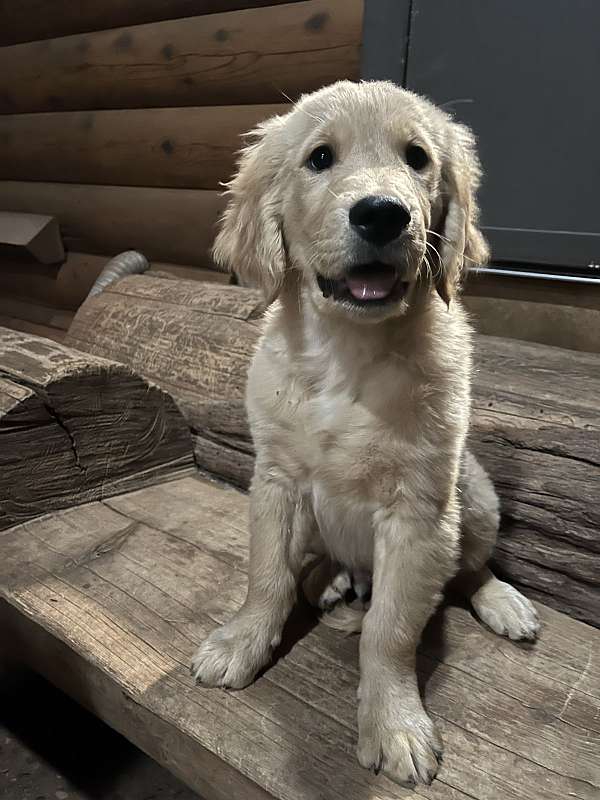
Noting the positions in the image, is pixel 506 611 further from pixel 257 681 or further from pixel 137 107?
pixel 137 107

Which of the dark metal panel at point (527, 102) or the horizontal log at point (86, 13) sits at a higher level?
the horizontal log at point (86, 13)

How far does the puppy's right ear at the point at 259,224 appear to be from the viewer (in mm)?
1450

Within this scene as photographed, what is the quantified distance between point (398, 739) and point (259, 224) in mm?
1104

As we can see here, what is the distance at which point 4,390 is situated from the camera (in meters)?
2.12

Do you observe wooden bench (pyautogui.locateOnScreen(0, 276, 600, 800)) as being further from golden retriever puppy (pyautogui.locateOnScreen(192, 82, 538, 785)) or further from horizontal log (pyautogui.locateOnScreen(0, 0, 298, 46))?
horizontal log (pyautogui.locateOnScreen(0, 0, 298, 46))

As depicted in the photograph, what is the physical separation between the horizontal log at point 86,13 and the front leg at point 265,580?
8.12 ft

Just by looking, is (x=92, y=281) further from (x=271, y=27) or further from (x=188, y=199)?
(x=271, y=27)

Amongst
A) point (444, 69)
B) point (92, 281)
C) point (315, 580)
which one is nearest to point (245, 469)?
point (315, 580)

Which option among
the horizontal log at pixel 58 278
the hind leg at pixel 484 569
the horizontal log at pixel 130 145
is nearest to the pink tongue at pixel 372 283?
the hind leg at pixel 484 569

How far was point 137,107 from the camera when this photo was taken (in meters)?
3.86

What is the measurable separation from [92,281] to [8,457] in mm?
2569

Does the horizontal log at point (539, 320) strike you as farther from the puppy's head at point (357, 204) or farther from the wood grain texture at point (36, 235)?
the wood grain texture at point (36, 235)

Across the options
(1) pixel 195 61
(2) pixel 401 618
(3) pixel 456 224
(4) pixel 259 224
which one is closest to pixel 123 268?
(1) pixel 195 61

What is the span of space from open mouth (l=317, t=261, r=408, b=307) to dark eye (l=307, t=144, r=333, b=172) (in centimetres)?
26
